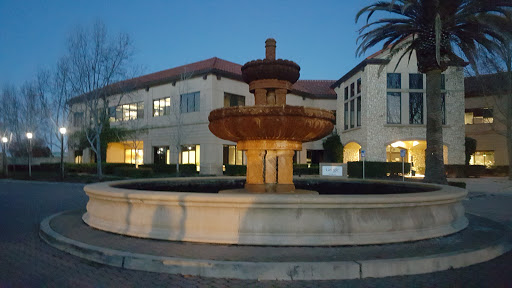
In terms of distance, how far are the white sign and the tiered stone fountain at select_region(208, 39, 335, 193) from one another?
15582 mm

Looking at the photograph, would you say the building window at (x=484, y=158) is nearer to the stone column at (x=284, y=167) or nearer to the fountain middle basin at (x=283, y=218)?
the stone column at (x=284, y=167)

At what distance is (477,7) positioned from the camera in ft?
47.8

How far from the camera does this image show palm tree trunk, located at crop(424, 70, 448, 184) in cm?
1561

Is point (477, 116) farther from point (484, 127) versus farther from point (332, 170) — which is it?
point (332, 170)

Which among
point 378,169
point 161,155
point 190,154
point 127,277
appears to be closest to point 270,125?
point 127,277

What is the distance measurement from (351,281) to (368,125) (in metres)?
26.2

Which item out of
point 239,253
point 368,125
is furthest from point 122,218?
point 368,125

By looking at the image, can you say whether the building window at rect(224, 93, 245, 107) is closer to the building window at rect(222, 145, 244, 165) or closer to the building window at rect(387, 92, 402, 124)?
the building window at rect(222, 145, 244, 165)

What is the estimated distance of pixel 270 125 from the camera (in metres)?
6.80

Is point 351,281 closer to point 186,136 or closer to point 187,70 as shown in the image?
point 186,136

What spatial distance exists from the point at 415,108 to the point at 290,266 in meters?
28.8

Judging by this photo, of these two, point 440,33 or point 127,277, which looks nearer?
point 127,277

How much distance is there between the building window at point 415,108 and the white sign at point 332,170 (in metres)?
10.3

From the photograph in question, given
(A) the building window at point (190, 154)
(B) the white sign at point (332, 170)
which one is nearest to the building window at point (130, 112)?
(A) the building window at point (190, 154)
